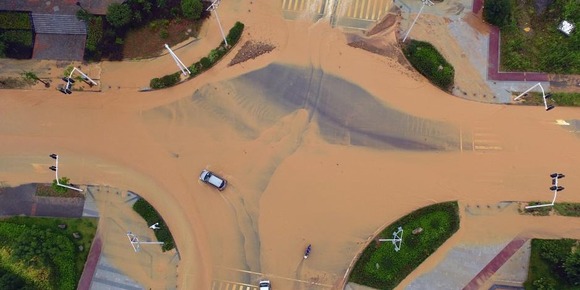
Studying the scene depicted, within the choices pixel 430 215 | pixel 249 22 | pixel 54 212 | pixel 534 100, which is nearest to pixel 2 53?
pixel 54 212

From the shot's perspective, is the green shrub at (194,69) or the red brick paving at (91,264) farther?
the green shrub at (194,69)

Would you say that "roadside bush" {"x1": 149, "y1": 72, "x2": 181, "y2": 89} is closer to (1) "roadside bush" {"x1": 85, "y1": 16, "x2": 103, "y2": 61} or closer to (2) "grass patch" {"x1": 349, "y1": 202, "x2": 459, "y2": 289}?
(1) "roadside bush" {"x1": 85, "y1": 16, "x2": 103, "y2": 61}

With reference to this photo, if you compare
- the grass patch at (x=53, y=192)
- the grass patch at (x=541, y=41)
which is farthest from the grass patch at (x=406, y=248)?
the grass patch at (x=53, y=192)

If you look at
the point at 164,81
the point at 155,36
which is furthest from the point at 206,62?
the point at 155,36

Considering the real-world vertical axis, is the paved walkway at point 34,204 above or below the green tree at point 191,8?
below

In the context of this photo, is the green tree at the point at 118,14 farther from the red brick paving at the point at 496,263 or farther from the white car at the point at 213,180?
the red brick paving at the point at 496,263

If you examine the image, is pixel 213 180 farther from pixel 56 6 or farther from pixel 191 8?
pixel 56 6

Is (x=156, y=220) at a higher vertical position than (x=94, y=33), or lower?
lower
